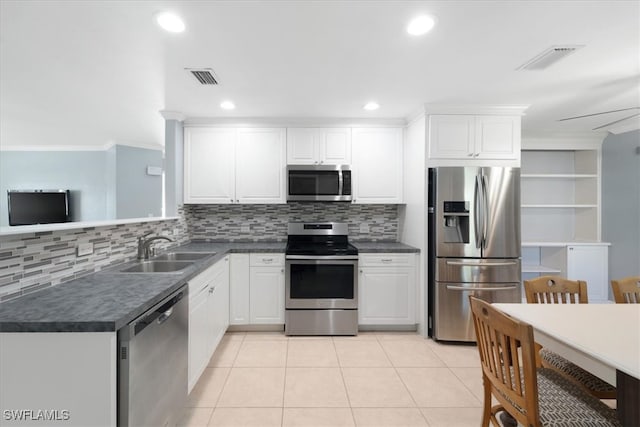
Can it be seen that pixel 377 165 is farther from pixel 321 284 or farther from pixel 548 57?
pixel 548 57

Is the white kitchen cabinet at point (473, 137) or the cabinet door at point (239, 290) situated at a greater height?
the white kitchen cabinet at point (473, 137)

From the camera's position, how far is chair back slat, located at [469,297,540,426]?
1.17m

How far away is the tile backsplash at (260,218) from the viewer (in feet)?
12.6

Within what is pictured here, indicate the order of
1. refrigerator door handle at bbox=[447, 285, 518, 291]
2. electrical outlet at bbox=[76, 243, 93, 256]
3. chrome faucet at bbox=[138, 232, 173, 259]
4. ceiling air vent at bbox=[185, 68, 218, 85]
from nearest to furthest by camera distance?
1. electrical outlet at bbox=[76, 243, 93, 256]
2. ceiling air vent at bbox=[185, 68, 218, 85]
3. chrome faucet at bbox=[138, 232, 173, 259]
4. refrigerator door handle at bbox=[447, 285, 518, 291]

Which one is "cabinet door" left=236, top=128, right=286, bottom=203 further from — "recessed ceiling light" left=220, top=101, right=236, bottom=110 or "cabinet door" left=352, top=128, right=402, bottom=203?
"cabinet door" left=352, top=128, right=402, bottom=203

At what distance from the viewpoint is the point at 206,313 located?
7.91 ft

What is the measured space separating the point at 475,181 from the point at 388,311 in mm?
1595

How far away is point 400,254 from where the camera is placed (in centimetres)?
331

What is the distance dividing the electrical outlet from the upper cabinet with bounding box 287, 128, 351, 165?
2.06m

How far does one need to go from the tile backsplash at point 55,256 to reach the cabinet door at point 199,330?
0.66 meters

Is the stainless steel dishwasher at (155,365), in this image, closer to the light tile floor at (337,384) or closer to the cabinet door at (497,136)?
the light tile floor at (337,384)

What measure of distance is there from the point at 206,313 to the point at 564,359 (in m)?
2.37

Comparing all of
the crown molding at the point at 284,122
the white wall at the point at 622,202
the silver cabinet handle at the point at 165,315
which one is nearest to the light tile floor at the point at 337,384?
the silver cabinet handle at the point at 165,315

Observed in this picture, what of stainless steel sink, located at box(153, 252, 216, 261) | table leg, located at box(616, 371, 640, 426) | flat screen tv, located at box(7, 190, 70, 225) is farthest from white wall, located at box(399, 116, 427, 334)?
flat screen tv, located at box(7, 190, 70, 225)
